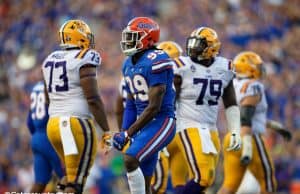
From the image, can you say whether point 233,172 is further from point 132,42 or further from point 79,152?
point 132,42

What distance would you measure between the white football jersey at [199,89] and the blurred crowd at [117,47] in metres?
5.33

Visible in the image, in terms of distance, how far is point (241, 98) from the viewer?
11.5 m

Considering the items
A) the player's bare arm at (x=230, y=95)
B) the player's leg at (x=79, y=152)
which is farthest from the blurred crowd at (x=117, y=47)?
the player's leg at (x=79, y=152)

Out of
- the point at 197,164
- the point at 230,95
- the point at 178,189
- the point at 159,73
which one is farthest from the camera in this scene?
the point at 178,189

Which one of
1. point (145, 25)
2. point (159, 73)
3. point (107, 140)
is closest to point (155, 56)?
point (159, 73)

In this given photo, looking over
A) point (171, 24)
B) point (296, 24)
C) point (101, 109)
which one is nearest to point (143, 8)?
point (171, 24)

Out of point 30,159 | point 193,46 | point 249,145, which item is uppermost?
point 193,46

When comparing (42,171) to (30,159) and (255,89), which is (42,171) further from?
(30,159)

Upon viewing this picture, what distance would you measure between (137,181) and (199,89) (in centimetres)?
182

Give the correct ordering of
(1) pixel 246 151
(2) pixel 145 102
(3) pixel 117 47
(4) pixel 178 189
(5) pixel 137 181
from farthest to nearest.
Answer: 1. (3) pixel 117 47
2. (1) pixel 246 151
3. (4) pixel 178 189
4. (2) pixel 145 102
5. (5) pixel 137 181

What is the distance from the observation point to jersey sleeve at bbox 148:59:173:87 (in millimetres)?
9133

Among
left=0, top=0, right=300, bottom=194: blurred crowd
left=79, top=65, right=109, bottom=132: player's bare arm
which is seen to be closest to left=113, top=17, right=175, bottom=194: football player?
left=79, top=65, right=109, bottom=132: player's bare arm

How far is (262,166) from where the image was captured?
11531mm

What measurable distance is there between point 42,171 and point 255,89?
110 inches
